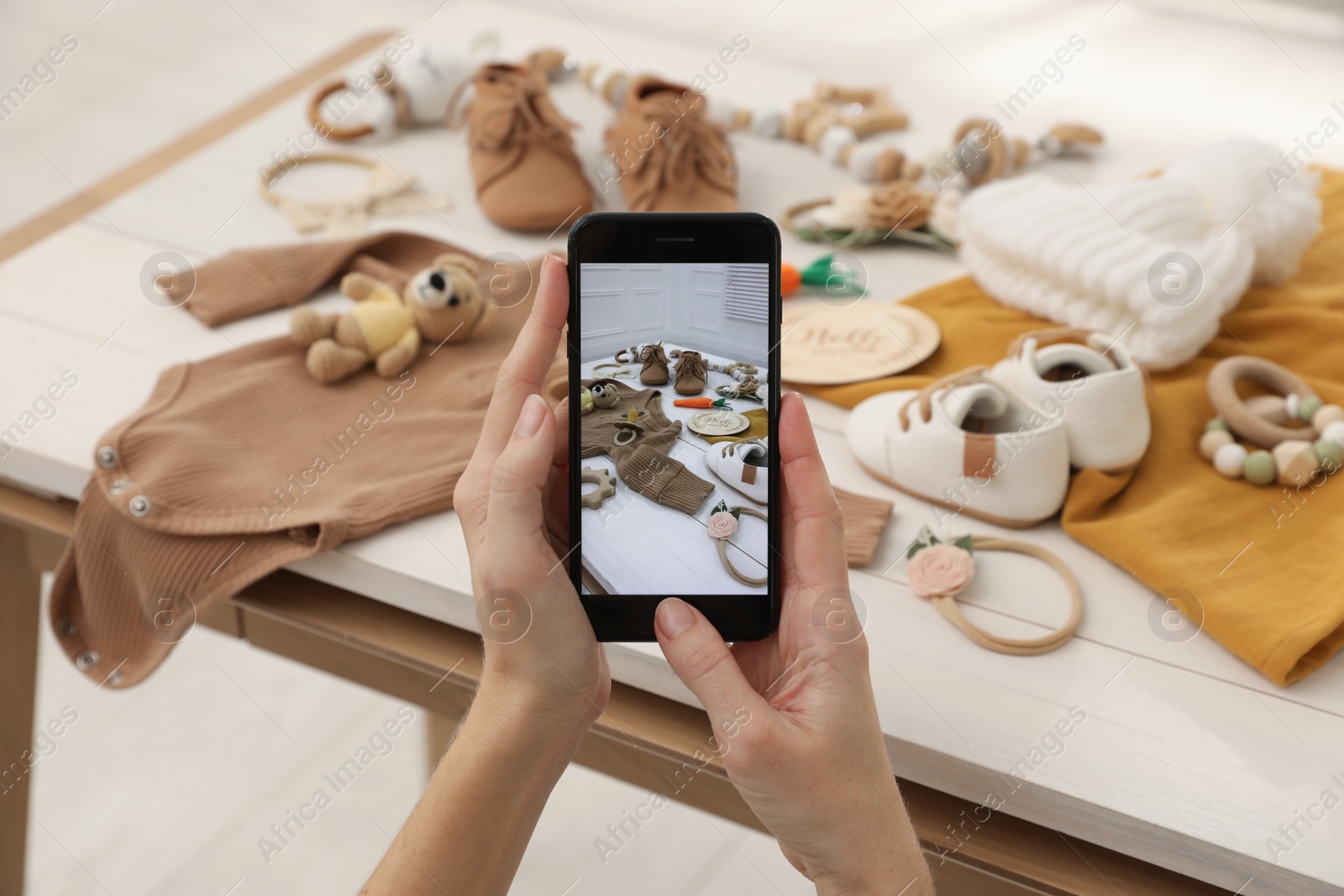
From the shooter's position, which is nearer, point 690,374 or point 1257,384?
point 690,374

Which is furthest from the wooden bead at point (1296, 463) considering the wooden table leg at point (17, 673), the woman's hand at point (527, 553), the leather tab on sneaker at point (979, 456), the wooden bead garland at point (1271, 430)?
the wooden table leg at point (17, 673)

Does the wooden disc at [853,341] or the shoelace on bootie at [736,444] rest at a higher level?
the shoelace on bootie at [736,444]

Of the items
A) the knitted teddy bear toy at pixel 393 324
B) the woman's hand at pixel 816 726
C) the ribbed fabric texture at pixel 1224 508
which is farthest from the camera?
the knitted teddy bear toy at pixel 393 324

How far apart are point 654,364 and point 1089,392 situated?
0.34m

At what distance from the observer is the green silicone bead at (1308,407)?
2.61 ft

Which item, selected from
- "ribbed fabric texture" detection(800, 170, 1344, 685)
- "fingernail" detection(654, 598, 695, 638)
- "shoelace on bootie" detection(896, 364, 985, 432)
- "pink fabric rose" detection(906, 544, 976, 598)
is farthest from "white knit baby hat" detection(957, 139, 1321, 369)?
"fingernail" detection(654, 598, 695, 638)

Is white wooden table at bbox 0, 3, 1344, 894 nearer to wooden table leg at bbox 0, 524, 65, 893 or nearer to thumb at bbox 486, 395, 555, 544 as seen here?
wooden table leg at bbox 0, 524, 65, 893

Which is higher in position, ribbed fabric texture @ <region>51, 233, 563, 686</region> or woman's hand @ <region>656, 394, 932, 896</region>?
woman's hand @ <region>656, 394, 932, 896</region>

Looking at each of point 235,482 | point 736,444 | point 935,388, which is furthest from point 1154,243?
point 235,482

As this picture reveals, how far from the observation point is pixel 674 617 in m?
0.55

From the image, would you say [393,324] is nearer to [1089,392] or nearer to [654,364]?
[654,364]

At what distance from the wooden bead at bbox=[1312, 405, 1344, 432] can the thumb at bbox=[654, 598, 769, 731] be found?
0.52m

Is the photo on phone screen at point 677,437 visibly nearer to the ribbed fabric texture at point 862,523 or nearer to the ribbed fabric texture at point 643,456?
the ribbed fabric texture at point 643,456

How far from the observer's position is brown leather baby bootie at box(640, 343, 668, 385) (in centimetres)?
57
